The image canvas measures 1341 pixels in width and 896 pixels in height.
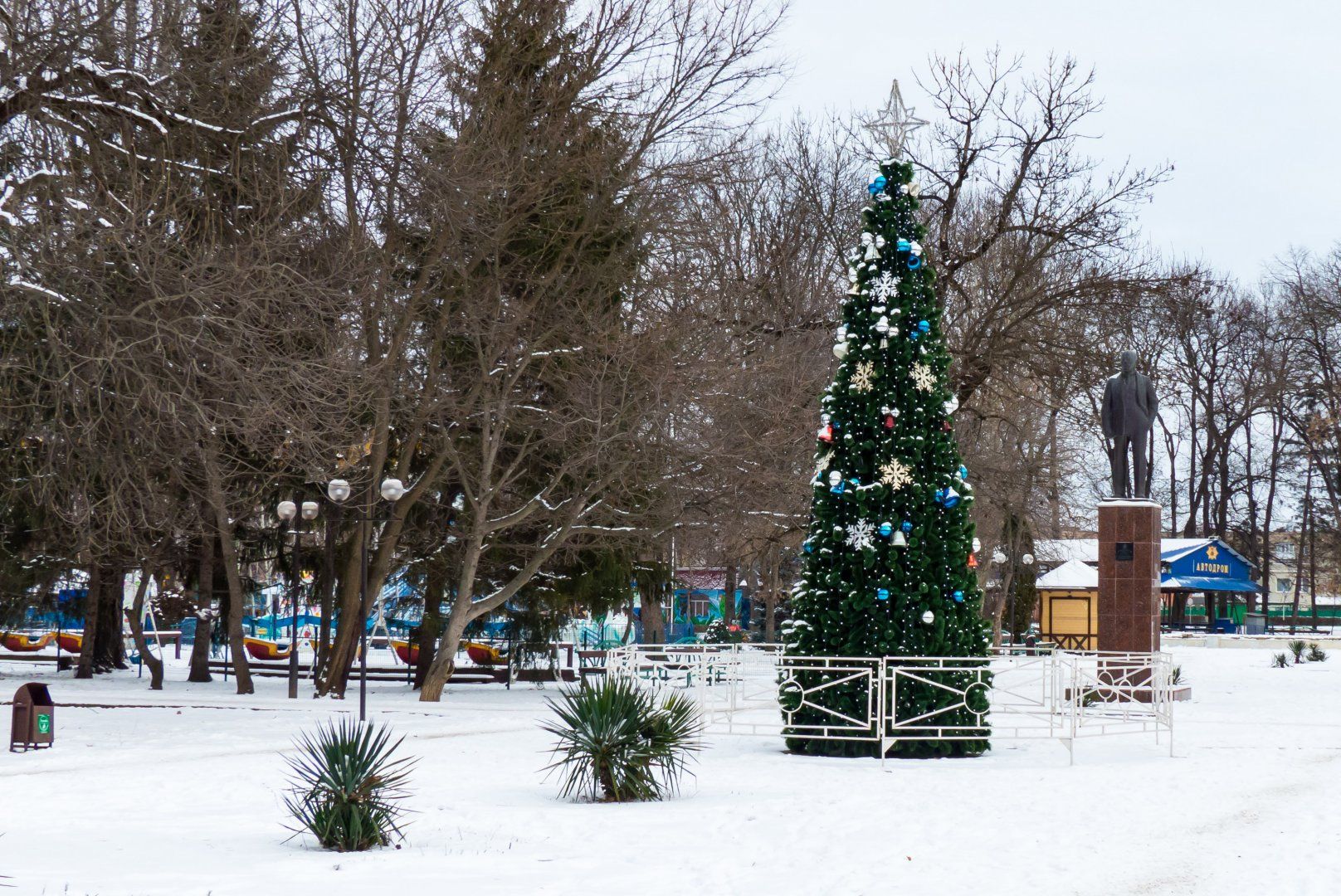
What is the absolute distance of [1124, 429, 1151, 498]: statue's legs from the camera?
2487 centimetres

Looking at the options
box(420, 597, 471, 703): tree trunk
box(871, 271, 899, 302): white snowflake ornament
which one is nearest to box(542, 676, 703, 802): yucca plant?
box(871, 271, 899, 302): white snowflake ornament

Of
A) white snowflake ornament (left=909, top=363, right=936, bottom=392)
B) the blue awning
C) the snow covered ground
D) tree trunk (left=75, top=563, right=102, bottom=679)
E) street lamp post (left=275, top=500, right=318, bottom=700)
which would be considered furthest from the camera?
the blue awning

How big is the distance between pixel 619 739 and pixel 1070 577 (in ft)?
128

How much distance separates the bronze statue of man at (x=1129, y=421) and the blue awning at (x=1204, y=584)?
30.6m

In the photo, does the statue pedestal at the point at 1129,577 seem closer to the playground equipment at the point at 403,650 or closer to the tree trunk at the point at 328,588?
the tree trunk at the point at 328,588

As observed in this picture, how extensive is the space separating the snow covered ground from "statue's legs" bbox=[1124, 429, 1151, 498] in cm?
643

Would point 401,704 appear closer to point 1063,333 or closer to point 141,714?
point 141,714

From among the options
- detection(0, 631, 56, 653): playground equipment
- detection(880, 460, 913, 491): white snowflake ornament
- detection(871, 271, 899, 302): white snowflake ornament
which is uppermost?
detection(871, 271, 899, 302): white snowflake ornament

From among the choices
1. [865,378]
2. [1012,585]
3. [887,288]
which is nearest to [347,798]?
[865,378]

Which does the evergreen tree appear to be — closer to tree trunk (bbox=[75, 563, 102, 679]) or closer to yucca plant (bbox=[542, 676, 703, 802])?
yucca plant (bbox=[542, 676, 703, 802])

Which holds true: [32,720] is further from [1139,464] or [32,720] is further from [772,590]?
[772,590]

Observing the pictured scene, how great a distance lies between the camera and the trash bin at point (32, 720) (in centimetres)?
1631

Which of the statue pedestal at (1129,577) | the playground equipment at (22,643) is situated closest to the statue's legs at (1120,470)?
the statue pedestal at (1129,577)

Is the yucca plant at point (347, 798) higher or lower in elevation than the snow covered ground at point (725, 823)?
higher
